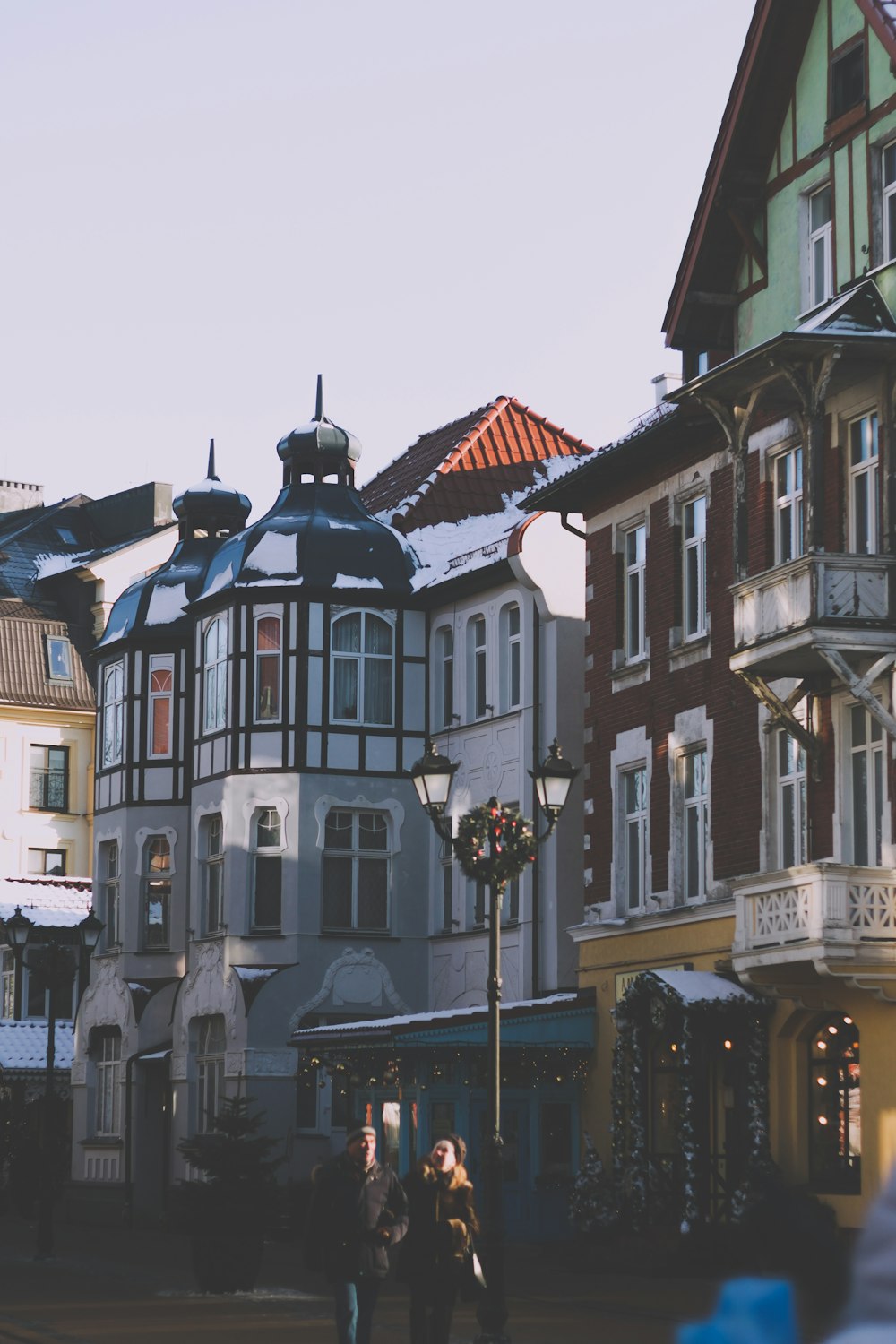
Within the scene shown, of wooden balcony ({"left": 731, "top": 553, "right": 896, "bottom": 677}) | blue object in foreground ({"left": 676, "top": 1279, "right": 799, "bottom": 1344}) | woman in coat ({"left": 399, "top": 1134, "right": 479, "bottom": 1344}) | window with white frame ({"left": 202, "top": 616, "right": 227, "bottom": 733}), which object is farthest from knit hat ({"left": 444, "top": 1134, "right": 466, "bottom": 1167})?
window with white frame ({"left": 202, "top": 616, "right": 227, "bottom": 733})

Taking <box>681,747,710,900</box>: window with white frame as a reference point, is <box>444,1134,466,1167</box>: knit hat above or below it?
below

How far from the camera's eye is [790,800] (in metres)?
26.5

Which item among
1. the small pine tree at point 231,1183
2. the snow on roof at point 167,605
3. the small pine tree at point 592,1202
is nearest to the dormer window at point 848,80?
the small pine tree at point 592,1202

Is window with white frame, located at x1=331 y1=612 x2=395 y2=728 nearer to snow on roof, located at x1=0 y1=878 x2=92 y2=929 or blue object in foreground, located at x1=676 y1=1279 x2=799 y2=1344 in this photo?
snow on roof, located at x1=0 y1=878 x2=92 y2=929

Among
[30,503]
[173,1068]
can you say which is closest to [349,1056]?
[173,1068]

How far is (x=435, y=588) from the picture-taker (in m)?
38.7

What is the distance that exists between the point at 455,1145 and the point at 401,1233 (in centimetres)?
97

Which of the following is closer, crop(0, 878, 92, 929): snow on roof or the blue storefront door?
the blue storefront door

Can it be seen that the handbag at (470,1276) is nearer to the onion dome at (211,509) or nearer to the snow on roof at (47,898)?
the onion dome at (211,509)

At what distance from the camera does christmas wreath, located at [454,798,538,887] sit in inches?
809

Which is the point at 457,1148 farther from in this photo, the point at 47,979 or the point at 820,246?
the point at 47,979

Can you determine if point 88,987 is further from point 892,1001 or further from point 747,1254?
point 747,1254

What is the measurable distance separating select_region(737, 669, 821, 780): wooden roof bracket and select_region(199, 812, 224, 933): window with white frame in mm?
15954

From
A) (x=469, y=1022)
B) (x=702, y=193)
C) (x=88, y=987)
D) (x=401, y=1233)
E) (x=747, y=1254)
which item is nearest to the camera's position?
(x=747, y=1254)
